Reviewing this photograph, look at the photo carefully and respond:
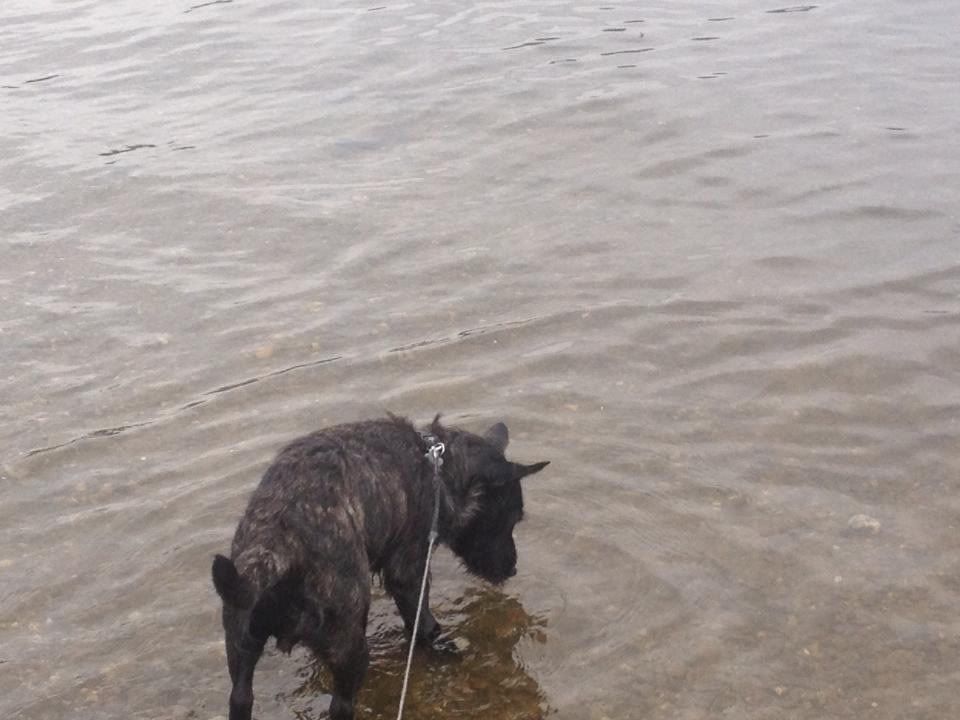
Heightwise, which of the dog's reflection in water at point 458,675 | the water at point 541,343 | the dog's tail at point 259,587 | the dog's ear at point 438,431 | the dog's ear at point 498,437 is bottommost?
the dog's reflection in water at point 458,675

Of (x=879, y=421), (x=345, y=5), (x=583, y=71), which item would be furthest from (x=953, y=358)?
(x=345, y=5)

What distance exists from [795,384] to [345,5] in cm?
1494

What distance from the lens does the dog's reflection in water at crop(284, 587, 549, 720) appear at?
6.98 metres

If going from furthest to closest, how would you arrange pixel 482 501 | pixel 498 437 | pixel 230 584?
pixel 498 437 → pixel 482 501 → pixel 230 584

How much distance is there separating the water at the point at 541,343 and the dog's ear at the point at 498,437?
86cm

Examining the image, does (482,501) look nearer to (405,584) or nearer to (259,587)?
(405,584)

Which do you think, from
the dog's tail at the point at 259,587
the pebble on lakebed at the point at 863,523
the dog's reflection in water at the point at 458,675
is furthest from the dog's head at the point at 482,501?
the pebble on lakebed at the point at 863,523

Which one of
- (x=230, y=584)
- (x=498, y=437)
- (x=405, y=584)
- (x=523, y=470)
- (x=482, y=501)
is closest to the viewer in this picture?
(x=230, y=584)

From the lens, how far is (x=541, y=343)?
10.7 m

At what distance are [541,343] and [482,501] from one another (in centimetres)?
333

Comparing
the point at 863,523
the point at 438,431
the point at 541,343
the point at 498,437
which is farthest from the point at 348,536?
the point at 541,343

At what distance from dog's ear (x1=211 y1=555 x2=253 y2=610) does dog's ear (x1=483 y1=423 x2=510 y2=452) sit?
95.6 inches

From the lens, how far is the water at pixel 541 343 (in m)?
7.29

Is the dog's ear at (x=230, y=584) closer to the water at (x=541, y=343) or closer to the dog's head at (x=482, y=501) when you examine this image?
the water at (x=541, y=343)
